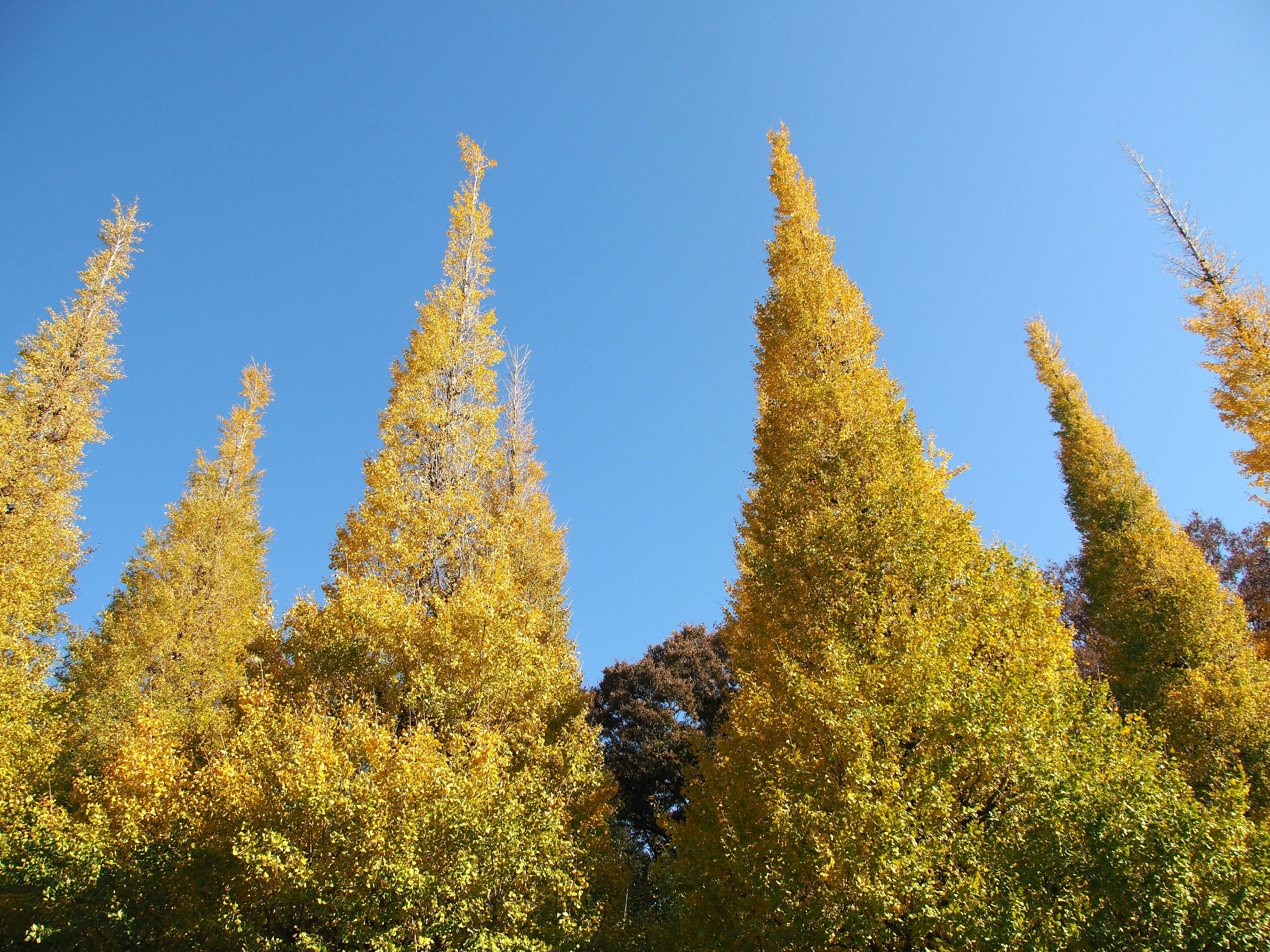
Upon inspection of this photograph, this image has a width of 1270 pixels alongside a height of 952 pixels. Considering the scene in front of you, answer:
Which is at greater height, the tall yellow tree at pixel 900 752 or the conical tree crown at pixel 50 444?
the conical tree crown at pixel 50 444

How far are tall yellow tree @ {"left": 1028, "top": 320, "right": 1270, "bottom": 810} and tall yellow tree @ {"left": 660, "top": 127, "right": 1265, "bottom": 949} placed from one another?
5.64 metres

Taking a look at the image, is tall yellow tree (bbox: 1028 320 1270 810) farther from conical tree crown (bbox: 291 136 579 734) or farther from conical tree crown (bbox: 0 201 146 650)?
conical tree crown (bbox: 0 201 146 650)

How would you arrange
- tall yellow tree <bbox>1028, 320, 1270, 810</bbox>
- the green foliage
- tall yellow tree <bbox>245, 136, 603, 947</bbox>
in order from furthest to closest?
1. tall yellow tree <bbox>1028, 320, 1270, 810</bbox>
2. tall yellow tree <bbox>245, 136, 603, 947</bbox>
3. the green foliage

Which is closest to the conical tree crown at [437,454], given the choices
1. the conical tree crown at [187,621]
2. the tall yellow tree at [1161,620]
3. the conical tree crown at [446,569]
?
the conical tree crown at [446,569]

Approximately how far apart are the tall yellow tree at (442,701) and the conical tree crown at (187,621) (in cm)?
554

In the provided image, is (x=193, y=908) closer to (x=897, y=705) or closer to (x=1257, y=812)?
(x=897, y=705)

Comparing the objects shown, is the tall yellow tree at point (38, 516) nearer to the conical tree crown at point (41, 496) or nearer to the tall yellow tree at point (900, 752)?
the conical tree crown at point (41, 496)

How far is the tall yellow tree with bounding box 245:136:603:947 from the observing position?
6.97 m

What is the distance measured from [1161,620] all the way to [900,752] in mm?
14099

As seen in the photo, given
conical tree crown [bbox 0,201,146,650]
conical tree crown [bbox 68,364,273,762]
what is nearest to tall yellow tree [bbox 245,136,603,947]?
conical tree crown [bbox 68,364,273,762]

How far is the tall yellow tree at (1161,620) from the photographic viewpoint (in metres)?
12.9

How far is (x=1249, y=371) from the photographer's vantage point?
12.5 meters

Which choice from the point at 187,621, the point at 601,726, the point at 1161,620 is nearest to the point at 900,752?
the point at 601,726

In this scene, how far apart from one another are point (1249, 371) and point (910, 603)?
10602 mm
